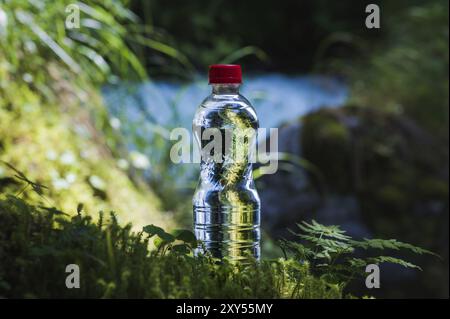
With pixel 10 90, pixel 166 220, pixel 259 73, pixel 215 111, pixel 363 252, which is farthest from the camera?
pixel 259 73

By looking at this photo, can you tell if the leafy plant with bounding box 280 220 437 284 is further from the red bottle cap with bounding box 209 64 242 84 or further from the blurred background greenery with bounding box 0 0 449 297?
the blurred background greenery with bounding box 0 0 449 297

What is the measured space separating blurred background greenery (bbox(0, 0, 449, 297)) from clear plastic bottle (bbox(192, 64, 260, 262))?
133 centimetres

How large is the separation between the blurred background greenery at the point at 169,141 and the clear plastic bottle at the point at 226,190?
133 cm

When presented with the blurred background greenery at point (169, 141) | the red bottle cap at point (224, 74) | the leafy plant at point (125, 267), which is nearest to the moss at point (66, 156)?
the blurred background greenery at point (169, 141)

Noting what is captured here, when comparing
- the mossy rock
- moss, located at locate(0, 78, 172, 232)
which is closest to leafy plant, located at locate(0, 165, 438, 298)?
moss, located at locate(0, 78, 172, 232)

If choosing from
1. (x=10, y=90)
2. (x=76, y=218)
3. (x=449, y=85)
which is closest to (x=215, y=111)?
(x=76, y=218)

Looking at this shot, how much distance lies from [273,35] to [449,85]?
578cm

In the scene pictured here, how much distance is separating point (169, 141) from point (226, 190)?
Result: 8.89 feet

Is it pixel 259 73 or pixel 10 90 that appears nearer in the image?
pixel 10 90

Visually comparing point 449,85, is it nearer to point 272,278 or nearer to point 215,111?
point 215,111

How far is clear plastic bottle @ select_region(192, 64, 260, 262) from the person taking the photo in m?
1.75

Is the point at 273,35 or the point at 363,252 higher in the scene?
the point at 273,35

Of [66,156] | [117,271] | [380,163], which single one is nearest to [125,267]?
[117,271]
